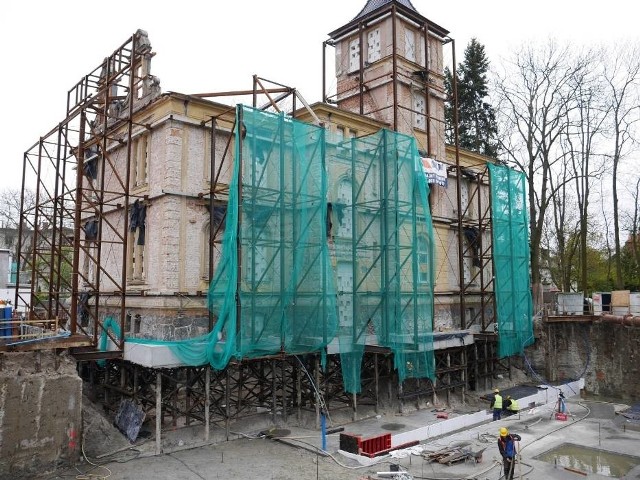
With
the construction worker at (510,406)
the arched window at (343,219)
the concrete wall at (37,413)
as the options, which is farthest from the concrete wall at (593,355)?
the concrete wall at (37,413)

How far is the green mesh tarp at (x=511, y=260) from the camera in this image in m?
27.2

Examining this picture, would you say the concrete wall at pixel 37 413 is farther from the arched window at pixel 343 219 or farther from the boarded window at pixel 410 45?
the boarded window at pixel 410 45

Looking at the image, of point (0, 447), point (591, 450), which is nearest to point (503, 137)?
point (591, 450)

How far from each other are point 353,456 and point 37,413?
8.65 metres

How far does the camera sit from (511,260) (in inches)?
1100

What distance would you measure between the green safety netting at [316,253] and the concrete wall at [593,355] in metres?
12.1

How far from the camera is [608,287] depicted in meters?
42.5

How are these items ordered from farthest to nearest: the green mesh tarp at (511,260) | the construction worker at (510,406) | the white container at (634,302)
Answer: the white container at (634,302) < the green mesh tarp at (511,260) < the construction worker at (510,406)

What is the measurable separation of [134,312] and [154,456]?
6602mm

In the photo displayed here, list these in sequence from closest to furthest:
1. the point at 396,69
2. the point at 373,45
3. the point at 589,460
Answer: the point at 589,460
the point at 396,69
the point at 373,45

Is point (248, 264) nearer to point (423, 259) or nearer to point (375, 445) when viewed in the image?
point (375, 445)

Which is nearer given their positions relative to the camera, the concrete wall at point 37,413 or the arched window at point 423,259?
the concrete wall at point 37,413

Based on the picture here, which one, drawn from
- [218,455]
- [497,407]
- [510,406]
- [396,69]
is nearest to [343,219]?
[396,69]

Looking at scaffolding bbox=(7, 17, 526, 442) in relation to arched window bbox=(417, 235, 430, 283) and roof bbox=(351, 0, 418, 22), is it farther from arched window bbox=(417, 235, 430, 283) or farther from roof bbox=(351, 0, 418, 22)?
roof bbox=(351, 0, 418, 22)
